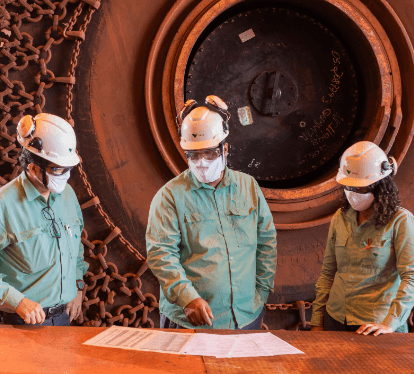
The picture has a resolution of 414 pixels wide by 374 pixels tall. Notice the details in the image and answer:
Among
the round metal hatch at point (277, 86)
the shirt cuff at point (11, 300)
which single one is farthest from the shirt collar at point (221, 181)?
the round metal hatch at point (277, 86)

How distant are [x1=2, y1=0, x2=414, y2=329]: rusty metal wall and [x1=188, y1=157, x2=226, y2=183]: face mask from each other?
886 millimetres

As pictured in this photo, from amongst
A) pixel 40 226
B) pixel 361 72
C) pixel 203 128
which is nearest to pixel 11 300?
pixel 40 226

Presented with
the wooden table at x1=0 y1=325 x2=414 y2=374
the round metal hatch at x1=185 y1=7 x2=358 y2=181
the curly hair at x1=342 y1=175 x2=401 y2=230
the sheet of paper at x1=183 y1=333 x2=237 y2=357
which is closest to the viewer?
the wooden table at x1=0 y1=325 x2=414 y2=374

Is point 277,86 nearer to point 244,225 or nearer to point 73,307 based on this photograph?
point 244,225

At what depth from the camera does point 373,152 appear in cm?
236

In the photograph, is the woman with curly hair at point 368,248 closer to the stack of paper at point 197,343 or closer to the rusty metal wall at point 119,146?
the stack of paper at point 197,343

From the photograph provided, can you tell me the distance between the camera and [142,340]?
177 cm

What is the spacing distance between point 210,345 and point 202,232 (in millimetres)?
642

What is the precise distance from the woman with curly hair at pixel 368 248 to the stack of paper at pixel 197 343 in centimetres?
66

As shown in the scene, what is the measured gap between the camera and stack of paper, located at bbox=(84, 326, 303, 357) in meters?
1.66

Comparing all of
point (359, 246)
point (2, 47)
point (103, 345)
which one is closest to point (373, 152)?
point (359, 246)

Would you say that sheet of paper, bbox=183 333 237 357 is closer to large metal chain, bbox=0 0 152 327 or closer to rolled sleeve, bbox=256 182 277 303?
rolled sleeve, bbox=256 182 277 303

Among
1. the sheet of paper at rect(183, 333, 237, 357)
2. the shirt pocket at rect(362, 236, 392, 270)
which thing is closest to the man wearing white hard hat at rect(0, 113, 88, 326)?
the sheet of paper at rect(183, 333, 237, 357)

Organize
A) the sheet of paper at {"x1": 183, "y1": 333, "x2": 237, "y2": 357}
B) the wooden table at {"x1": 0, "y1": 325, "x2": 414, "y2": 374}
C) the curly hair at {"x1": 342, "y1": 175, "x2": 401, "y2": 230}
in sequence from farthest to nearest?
the curly hair at {"x1": 342, "y1": 175, "x2": 401, "y2": 230}
the sheet of paper at {"x1": 183, "y1": 333, "x2": 237, "y2": 357}
the wooden table at {"x1": 0, "y1": 325, "x2": 414, "y2": 374}
